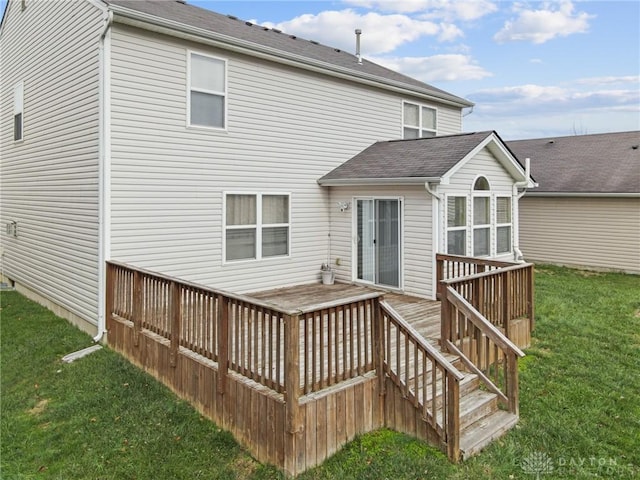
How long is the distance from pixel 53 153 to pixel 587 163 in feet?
54.3

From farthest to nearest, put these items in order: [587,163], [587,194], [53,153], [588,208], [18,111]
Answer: [587,163] → [588,208] → [587,194] → [18,111] → [53,153]

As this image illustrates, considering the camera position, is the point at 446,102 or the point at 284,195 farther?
the point at 446,102

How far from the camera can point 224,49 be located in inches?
335

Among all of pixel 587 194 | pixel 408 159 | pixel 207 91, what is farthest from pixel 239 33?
pixel 587 194

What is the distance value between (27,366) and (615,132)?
802 inches

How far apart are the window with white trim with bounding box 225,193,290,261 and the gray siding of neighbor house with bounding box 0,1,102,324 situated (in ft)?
8.05

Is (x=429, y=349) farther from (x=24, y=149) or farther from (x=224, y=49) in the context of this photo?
(x=24, y=149)

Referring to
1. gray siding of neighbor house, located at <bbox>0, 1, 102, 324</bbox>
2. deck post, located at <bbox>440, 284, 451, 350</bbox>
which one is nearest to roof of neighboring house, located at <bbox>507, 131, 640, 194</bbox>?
deck post, located at <bbox>440, 284, 451, 350</bbox>

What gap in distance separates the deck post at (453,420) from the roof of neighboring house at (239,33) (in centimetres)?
704

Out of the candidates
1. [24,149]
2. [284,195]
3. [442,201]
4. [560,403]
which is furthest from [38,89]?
[560,403]

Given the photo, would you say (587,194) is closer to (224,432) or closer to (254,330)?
(254,330)

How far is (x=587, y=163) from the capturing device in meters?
16.0

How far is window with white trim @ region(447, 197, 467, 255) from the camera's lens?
29.4ft

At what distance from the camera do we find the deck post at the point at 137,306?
620cm
